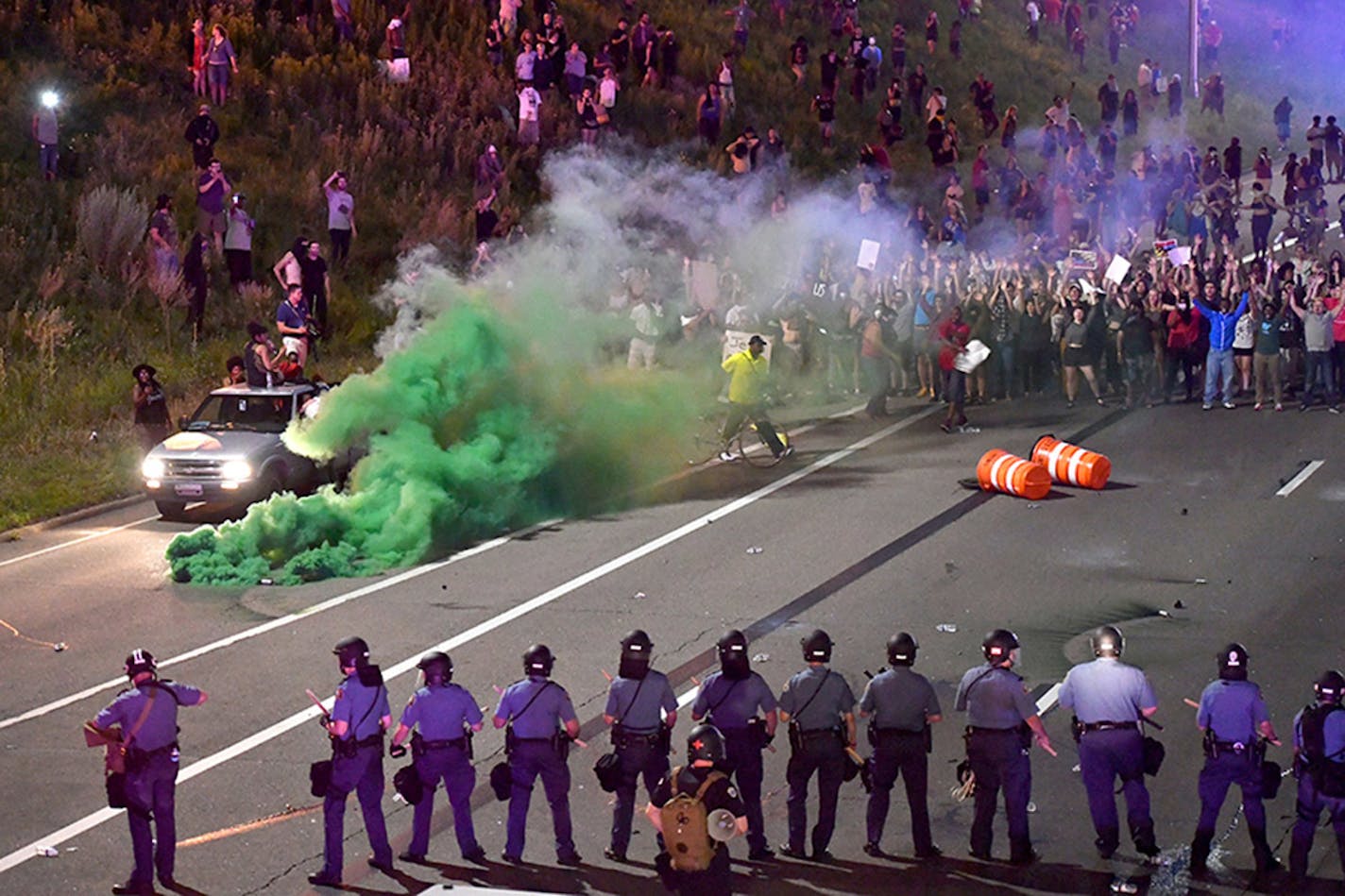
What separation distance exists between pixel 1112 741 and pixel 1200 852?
0.86 m

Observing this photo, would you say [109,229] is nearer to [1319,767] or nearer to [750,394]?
[750,394]

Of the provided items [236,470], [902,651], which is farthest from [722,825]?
[236,470]

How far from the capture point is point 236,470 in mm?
22938

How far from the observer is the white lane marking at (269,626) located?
53.5ft

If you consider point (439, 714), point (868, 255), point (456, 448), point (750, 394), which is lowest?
point (439, 714)

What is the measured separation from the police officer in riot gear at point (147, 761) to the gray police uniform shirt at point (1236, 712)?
644 centimetres

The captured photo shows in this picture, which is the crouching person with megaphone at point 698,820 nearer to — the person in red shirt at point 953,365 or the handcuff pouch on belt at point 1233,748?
the handcuff pouch on belt at point 1233,748

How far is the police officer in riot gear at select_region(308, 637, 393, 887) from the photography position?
12.3 meters

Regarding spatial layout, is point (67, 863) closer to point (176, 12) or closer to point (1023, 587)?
point (1023, 587)

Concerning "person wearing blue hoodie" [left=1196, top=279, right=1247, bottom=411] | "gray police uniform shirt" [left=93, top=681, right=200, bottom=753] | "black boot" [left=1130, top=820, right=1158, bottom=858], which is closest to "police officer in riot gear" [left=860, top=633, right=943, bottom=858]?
"black boot" [left=1130, top=820, right=1158, bottom=858]

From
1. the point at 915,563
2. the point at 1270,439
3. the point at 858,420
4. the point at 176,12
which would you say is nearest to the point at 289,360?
the point at 858,420

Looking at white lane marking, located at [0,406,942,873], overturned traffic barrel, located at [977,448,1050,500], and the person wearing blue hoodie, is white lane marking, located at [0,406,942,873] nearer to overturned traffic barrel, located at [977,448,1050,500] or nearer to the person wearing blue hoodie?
overturned traffic barrel, located at [977,448,1050,500]

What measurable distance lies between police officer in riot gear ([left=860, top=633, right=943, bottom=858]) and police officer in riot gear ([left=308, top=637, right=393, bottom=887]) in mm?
3114

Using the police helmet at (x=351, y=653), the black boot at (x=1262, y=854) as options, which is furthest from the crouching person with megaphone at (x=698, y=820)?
the black boot at (x=1262, y=854)
